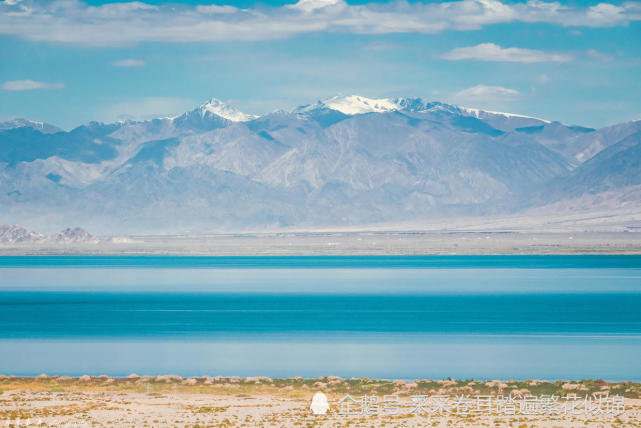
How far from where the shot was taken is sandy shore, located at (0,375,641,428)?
93.0 feet

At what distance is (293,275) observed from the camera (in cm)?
13150

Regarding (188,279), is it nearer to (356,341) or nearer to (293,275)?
(293,275)

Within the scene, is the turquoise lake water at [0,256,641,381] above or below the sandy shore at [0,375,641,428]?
above

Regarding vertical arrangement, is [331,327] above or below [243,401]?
above

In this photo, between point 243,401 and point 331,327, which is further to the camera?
point 331,327

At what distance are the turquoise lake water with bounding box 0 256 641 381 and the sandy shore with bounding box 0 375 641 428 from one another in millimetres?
4604

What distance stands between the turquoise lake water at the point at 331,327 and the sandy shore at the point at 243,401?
4604mm

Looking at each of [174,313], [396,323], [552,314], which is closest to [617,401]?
[396,323]

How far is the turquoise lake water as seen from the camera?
44625 millimetres

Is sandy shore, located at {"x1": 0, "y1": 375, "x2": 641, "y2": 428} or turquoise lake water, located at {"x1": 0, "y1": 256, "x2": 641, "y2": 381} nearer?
sandy shore, located at {"x1": 0, "y1": 375, "x2": 641, "y2": 428}

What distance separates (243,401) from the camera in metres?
33.0

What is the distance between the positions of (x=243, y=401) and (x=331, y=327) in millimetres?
30697

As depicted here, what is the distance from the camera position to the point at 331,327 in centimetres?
6356

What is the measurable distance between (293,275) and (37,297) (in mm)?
43446
